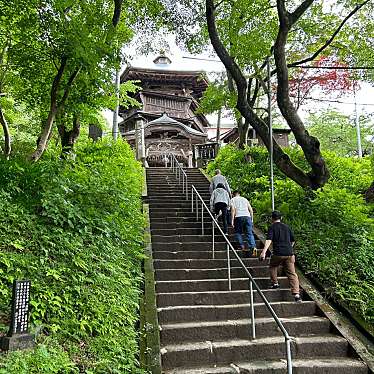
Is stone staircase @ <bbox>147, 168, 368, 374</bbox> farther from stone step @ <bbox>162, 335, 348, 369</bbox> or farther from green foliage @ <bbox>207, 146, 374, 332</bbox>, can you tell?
green foliage @ <bbox>207, 146, 374, 332</bbox>

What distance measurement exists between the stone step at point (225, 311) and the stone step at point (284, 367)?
0.91 metres

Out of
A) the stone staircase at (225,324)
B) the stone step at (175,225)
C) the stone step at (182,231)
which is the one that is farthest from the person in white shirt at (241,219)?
the stone step at (175,225)

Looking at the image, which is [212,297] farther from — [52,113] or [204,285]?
[52,113]

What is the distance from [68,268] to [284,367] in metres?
3.04

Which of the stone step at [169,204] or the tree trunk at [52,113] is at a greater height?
the tree trunk at [52,113]

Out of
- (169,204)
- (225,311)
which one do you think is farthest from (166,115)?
(225,311)

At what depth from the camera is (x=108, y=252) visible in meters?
5.29

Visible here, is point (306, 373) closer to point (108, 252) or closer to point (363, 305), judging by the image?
point (363, 305)

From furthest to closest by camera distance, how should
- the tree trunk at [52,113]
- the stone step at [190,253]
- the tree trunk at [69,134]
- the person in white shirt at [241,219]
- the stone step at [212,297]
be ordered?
1. the tree trunk at [69,134]
2. the person in white shirt at [241,219]
3. the stone step at [190,253]
4. the tree trunk at [52,113]
5. the stone step at [212,297]

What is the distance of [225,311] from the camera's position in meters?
5.56

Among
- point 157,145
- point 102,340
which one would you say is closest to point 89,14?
point 102,340

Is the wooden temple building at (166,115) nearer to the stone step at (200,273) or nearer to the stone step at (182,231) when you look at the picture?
the stone step at (182,231)

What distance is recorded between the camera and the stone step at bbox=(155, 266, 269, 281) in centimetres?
644

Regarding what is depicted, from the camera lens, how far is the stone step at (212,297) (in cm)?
569
